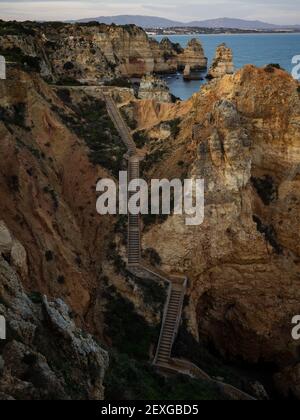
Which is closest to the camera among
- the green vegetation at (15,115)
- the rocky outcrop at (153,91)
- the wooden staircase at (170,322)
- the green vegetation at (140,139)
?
the wooden staircase at (170,322)

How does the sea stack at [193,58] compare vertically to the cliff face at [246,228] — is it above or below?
above

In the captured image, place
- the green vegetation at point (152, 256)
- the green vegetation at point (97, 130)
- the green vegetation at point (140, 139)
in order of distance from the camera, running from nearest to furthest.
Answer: the green vegetation at point (152, 256) → the green vegetation at point (97, 130) → the green vegetation at point (140, 139)

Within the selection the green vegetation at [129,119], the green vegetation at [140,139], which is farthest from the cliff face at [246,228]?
the green vegetation at [129,119]

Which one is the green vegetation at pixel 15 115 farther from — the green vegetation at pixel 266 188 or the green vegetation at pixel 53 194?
the green vegetation at pixel 266 188

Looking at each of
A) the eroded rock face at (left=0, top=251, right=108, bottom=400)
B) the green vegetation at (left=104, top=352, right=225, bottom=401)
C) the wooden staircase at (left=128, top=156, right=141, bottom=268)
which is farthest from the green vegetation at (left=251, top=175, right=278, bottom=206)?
the eroded rock face at (left=0, top=251, right=108, bottom=400)

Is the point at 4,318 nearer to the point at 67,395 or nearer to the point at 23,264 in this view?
the point at 67,395

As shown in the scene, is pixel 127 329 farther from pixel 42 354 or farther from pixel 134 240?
pixel 42 354
